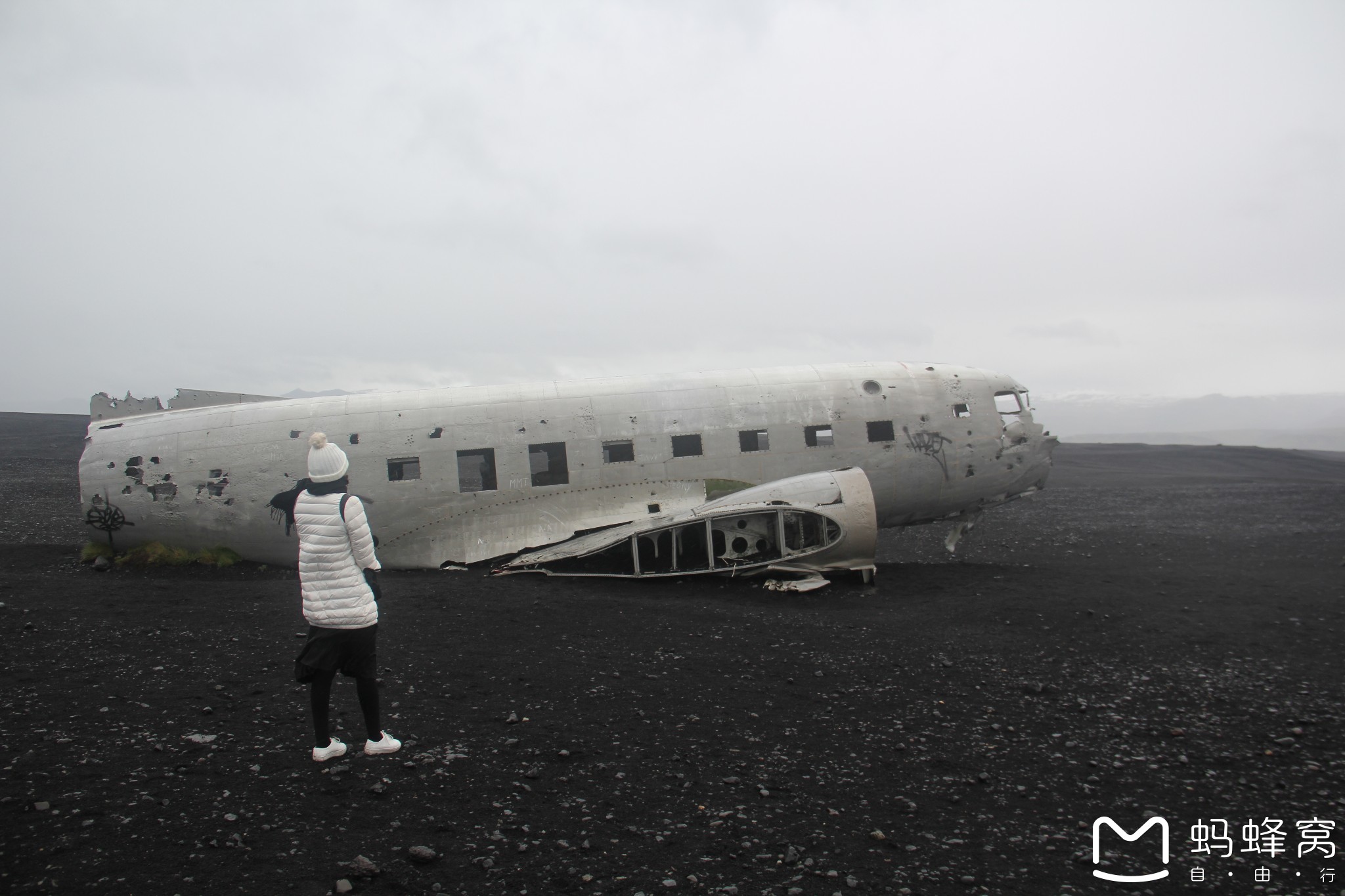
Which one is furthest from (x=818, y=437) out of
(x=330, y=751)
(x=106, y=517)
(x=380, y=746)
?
(x=106, y=517)

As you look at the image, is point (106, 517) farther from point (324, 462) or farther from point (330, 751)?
point (324, 462)

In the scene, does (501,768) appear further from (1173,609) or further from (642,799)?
(1173,609)

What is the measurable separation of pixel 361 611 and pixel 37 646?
17.2 ft

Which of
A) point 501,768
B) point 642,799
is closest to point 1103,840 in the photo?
point 642,799

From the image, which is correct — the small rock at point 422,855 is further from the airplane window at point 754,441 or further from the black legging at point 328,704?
the airplane window at point 754,441

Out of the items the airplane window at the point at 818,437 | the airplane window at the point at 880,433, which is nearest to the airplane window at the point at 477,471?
the airplane window at the point at 818,437

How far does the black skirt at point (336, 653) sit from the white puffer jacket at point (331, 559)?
2.4 inches

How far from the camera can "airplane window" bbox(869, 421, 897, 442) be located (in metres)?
13.6

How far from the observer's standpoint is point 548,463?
1316 cm

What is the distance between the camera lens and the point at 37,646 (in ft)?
25.1

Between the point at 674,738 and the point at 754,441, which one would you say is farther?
the point at 754,441

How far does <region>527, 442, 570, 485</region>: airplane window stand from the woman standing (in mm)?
7895

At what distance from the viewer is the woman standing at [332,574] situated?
5.05m

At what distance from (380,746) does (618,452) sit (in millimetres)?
8186
